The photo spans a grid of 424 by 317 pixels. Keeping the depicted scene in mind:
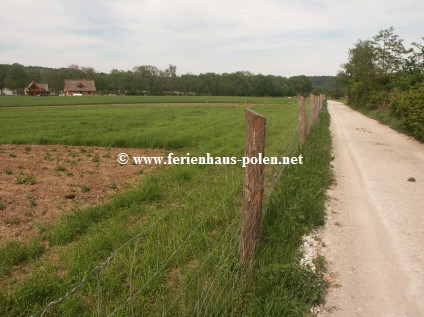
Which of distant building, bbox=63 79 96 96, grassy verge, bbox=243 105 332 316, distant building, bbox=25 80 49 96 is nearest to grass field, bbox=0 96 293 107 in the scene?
distant building, bbox=63 79 96 96

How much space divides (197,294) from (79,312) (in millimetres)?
1089

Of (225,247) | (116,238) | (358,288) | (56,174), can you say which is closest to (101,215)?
(116,238)

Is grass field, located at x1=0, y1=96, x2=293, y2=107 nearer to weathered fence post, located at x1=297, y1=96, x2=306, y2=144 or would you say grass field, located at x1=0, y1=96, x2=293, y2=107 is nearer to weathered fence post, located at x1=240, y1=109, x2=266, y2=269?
weathered fence post, located at x1=297, y1=96, x2=306, y2=144

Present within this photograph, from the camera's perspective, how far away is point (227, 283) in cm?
281

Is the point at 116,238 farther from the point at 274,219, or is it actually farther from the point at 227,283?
the point at 274,219

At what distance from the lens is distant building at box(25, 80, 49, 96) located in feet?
312

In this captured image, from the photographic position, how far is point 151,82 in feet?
339

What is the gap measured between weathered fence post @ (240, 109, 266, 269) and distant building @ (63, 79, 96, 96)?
349 feet

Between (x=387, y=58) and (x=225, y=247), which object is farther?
(x=387, y=58)

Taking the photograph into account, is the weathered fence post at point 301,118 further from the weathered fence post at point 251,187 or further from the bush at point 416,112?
the bush at point 416,112

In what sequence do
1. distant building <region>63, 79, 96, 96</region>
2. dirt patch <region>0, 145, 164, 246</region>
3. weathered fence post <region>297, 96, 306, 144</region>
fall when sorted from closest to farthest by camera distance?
1. dirt patch <region>0, 145, 164, 246</region>
2. weathered fence post <region>297, 96, 306, 144</region>
3. distant building <region>63, 79, 96, 96</region>
